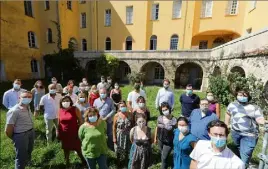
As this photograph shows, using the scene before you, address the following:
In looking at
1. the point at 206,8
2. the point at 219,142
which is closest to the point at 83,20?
the point at 206,8

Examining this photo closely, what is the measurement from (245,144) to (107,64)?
14391 millimetres

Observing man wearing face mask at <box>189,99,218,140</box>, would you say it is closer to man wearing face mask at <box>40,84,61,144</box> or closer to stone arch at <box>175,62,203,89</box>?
man wearing face mask at <box>40,84,61,144</box>

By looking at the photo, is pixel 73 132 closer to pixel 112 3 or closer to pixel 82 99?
pixel 82 99

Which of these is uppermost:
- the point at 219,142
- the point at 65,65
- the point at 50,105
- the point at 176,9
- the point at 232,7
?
the point at 176,9

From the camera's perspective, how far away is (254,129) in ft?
11.1

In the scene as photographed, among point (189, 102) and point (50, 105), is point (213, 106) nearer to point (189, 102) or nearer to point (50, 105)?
point (189, 102)

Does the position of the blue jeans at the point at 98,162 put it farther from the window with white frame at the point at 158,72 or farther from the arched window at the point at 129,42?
the arched window at the point at 129,42

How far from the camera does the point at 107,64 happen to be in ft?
54.1

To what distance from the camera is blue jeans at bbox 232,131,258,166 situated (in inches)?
133

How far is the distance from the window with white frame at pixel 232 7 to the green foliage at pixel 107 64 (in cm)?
1321

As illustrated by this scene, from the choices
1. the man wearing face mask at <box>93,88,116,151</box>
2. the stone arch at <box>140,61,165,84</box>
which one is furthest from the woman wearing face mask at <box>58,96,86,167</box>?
the stone arch at <box>140,61,165,84</box>

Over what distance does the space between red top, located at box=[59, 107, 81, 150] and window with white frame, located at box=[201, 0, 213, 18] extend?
63.2 feet

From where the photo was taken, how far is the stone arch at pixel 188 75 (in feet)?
58.1

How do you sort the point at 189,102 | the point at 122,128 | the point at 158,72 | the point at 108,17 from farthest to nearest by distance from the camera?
1. the point at 108,17
2. the point at 158,72
3. the point at 189,102
4. the point at 122,128
